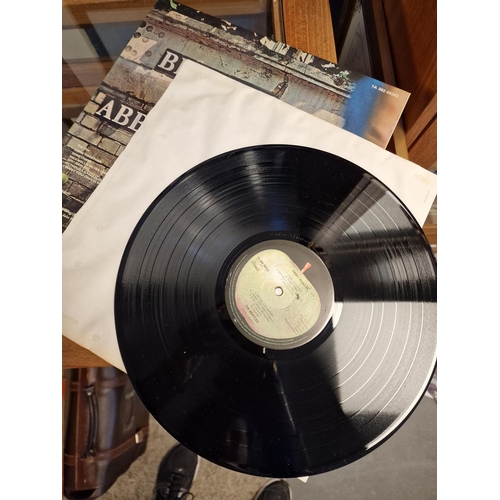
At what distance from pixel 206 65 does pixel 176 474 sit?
1.01 metres

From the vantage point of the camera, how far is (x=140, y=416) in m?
0.98

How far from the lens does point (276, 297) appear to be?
0.54 meters

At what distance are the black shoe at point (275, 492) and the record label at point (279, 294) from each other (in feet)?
2.30

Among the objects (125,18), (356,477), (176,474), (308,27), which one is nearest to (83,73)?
(125,18)

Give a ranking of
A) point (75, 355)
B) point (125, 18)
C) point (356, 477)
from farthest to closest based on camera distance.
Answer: point (356, 477), point (125, 18), point (75, 355)

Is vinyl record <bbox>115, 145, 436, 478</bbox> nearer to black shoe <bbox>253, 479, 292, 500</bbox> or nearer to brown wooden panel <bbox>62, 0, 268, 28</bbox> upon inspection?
brown wooden panel <bbox>62, 0, 268, 28</bbox>

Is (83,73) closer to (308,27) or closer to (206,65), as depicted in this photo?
(206,65)

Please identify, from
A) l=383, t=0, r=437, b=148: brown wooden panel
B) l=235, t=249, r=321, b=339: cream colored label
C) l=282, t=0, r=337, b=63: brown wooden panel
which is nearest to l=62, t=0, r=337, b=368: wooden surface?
l=282, t=0, r=337, b=63: brown wooden panel

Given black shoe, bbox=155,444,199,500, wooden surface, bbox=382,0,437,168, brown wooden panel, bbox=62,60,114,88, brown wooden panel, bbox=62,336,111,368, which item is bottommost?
black shoe, bbox=155,444,199,500

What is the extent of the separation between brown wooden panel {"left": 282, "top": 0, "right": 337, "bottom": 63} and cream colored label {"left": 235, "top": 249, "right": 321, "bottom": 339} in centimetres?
31

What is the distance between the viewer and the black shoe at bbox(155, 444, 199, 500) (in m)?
1.02

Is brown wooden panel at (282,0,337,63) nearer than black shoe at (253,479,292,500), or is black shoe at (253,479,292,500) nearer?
brown wooden panel at (282,0,337,63)
